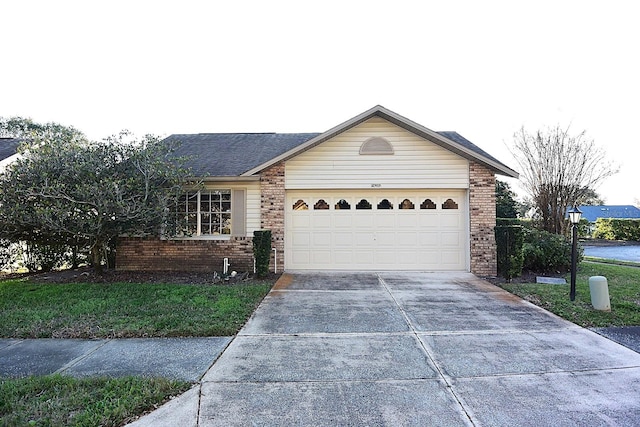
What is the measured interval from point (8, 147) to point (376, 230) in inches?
505

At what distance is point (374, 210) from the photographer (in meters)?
10.7

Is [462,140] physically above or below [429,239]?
above

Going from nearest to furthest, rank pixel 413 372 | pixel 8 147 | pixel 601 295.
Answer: pixel 413 372 → pixel 601 295 → pixel 8 147

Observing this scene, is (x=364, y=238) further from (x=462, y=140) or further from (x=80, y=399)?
(x=80, y=399)

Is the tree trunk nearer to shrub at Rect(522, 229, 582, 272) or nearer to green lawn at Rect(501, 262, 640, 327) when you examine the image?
green lawn at Rect(501, 262, 640, 327)

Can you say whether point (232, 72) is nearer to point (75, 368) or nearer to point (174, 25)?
point (174, 25)

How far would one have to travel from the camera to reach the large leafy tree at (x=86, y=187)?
8.23m

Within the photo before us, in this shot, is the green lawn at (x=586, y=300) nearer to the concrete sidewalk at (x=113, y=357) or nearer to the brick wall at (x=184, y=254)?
the concrete sidewalk at (x=113, y=357)

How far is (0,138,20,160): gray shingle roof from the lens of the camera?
11.5m

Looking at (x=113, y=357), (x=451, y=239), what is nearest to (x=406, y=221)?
(x=451, y=239)

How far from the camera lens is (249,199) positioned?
422 inches

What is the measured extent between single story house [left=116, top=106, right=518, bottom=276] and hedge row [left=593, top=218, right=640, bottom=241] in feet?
74.9

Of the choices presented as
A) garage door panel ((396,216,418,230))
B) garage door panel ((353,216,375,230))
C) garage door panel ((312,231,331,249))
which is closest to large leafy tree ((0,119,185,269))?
garage door panel ((312,231,331,249))

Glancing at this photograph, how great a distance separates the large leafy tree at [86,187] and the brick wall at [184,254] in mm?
1326
